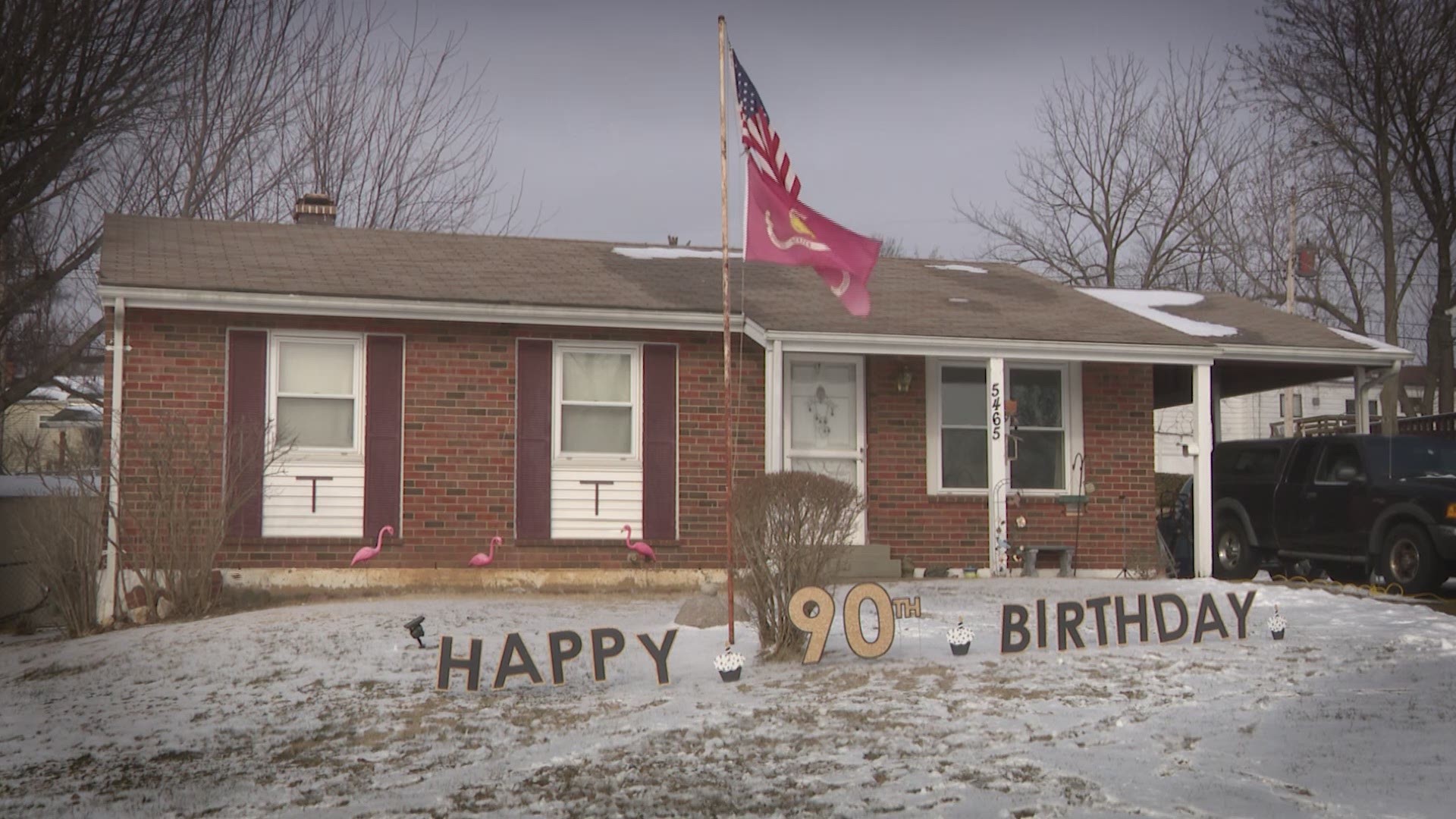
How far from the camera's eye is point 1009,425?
612 inches

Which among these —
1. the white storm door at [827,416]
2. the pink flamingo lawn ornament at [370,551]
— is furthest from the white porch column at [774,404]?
the pink flamingo lawn ornament at [370,551]

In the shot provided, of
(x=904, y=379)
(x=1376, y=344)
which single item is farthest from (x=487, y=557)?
(x=1376, y=344)

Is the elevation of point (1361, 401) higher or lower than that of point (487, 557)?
higher

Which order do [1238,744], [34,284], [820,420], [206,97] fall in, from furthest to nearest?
[206,97] → [34,284] → [820,420] → [1238,744]

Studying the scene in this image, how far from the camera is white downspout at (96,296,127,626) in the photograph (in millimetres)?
12969

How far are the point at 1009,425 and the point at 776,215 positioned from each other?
20.4ft

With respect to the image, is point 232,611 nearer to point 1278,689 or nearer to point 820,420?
point 820,420

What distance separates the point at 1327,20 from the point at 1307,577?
13.8 m

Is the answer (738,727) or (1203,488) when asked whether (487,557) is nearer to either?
(738,727)

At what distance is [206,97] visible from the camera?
75.9 ft

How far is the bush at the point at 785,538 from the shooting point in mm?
9398

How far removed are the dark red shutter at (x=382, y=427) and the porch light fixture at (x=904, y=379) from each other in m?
5.15

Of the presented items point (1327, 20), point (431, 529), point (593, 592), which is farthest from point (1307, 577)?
point (1327, 20)

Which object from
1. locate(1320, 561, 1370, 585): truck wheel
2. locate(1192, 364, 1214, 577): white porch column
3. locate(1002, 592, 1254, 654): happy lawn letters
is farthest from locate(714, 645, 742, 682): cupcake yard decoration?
locate(1320, 561, 1370, 585): truck wheel
